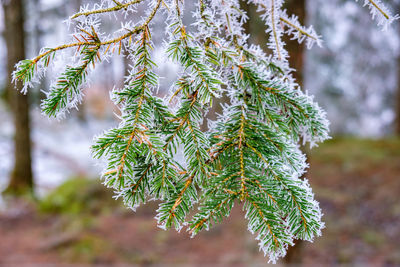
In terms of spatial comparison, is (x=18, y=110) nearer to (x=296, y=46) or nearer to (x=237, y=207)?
(x=237, y=207)

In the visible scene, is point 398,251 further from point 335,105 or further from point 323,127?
point 335,105

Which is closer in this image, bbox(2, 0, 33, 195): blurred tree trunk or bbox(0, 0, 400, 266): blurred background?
bbox(0, 0, 400, 266): blurred background

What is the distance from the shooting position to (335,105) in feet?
44.7

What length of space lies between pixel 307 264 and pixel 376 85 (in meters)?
10.4

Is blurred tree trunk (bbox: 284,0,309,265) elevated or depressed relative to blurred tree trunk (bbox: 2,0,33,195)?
depressed

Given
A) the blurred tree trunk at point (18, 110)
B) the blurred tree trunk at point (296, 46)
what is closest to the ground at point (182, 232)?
the blurred tree trunk at point (18, 110)

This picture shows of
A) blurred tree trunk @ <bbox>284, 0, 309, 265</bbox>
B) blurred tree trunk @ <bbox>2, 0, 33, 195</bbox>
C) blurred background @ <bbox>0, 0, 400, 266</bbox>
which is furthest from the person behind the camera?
blurred tree trunk @ <bbox>2, 0, 33, 195</bbox>

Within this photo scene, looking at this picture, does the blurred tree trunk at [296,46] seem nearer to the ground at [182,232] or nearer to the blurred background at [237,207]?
the blurred background at [237,207]

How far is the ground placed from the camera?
5023 mm

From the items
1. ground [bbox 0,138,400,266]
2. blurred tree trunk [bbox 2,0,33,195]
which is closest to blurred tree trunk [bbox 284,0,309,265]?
ground [bbox 0,138,400,266]

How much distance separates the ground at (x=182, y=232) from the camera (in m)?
5.02

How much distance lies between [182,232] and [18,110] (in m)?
4.89

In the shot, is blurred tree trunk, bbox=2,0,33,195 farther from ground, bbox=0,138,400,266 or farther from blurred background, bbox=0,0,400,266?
ground, bbox=0,138,400,266

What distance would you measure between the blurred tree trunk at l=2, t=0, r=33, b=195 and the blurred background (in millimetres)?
22
